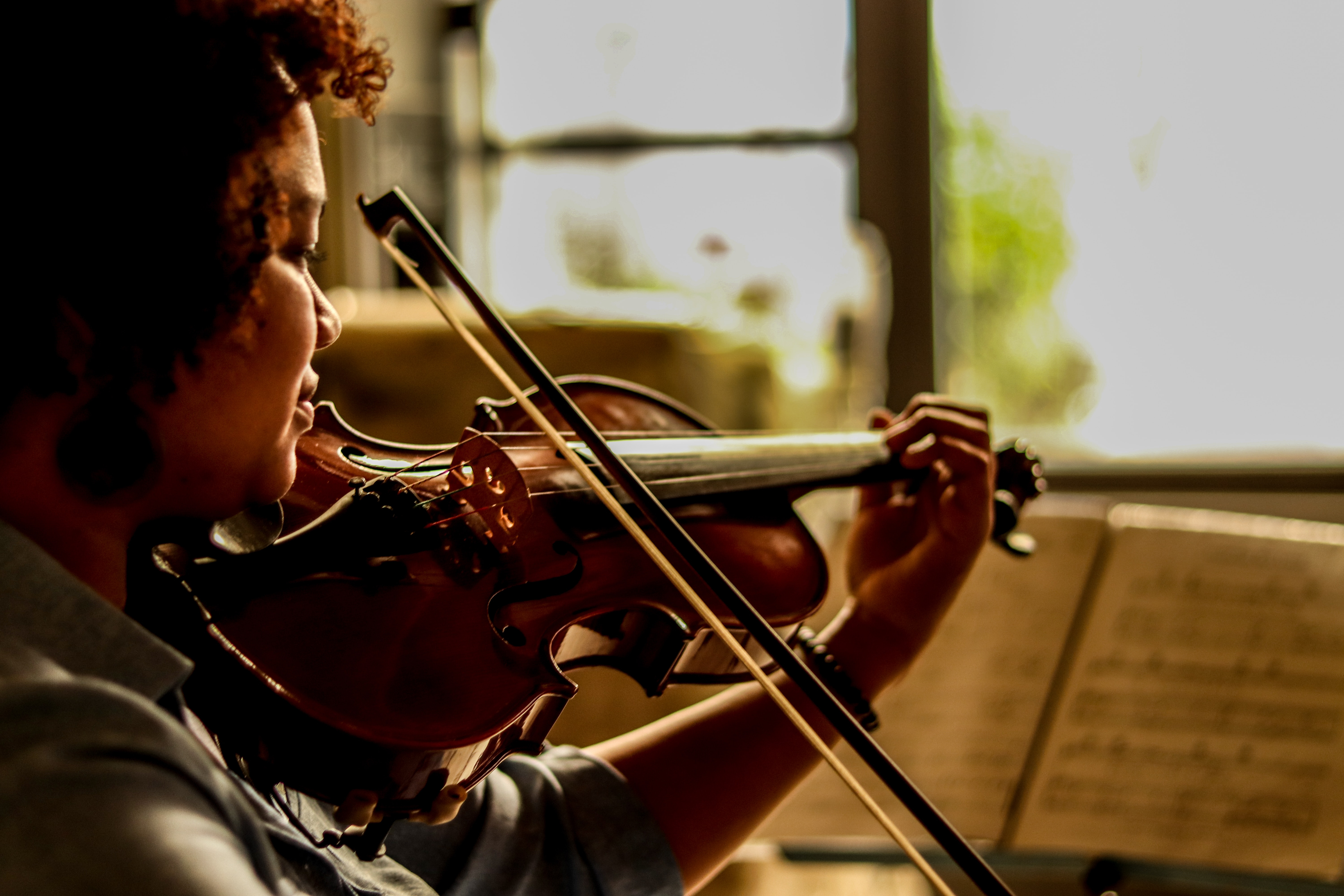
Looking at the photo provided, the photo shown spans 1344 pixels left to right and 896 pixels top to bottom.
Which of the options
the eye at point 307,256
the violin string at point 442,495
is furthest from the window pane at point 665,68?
the eye at point 307,256

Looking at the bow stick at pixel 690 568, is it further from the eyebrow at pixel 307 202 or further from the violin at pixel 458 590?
the eyebrow at pixel 307 202

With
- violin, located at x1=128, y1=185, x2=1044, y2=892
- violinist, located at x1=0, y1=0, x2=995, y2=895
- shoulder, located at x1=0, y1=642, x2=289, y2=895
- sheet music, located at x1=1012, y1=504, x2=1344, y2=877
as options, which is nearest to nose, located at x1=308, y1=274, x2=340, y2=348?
violinist, located at x1=0, y1=0, x2=995, y2=895

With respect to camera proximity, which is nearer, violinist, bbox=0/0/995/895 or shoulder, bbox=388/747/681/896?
violinist, bbox=0/0/995/895

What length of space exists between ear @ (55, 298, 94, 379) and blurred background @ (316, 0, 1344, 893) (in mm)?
1004

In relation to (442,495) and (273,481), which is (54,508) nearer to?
(273,481)

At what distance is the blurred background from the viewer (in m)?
1.86

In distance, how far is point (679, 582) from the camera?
706 millimetres

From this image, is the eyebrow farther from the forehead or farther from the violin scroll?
the violin scroll

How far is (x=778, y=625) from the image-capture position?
887 mm

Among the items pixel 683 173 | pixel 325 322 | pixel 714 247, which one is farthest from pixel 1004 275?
pixel 325 322

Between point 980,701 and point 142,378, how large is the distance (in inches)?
37.9

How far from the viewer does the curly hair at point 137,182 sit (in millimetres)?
442

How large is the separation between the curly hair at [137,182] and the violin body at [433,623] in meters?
0.13

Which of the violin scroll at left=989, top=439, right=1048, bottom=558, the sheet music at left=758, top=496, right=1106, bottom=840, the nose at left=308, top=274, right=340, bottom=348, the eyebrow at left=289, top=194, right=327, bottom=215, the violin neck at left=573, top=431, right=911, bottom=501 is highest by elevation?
the eyebrow at left=289, top=194, right=327, bottom=215
